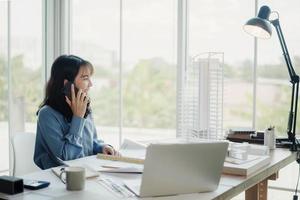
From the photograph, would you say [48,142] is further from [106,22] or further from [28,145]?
[106,22]

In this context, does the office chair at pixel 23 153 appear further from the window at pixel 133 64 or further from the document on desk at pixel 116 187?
the window at pixel 133 64

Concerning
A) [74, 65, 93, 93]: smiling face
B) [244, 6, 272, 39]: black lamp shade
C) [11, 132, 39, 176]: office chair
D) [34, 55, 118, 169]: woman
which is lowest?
[11, 132, 39, 176]: office chair

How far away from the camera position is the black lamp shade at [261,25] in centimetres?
248

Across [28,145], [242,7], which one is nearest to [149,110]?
[242,7]

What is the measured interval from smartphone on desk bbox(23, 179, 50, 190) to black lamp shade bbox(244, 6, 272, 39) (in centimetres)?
149

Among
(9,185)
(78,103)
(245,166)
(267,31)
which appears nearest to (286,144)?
(267,31)

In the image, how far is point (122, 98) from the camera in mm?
4094

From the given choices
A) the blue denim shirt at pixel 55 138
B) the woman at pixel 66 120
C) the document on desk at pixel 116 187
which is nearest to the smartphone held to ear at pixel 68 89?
the woman at pixel 66 120

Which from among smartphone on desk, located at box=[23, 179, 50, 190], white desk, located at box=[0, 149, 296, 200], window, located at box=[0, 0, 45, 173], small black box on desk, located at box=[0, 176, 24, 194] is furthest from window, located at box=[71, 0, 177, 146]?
small black box on desk, located at box=[0, 176, 24, 194]

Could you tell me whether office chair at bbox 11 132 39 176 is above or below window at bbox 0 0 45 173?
below

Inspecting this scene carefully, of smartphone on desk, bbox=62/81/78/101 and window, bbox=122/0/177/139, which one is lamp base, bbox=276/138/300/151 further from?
window, bbox=122/0/177/139

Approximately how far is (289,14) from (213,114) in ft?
4.90

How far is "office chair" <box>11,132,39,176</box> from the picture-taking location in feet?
8.24

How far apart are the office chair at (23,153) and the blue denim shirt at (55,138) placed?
0.16 m
